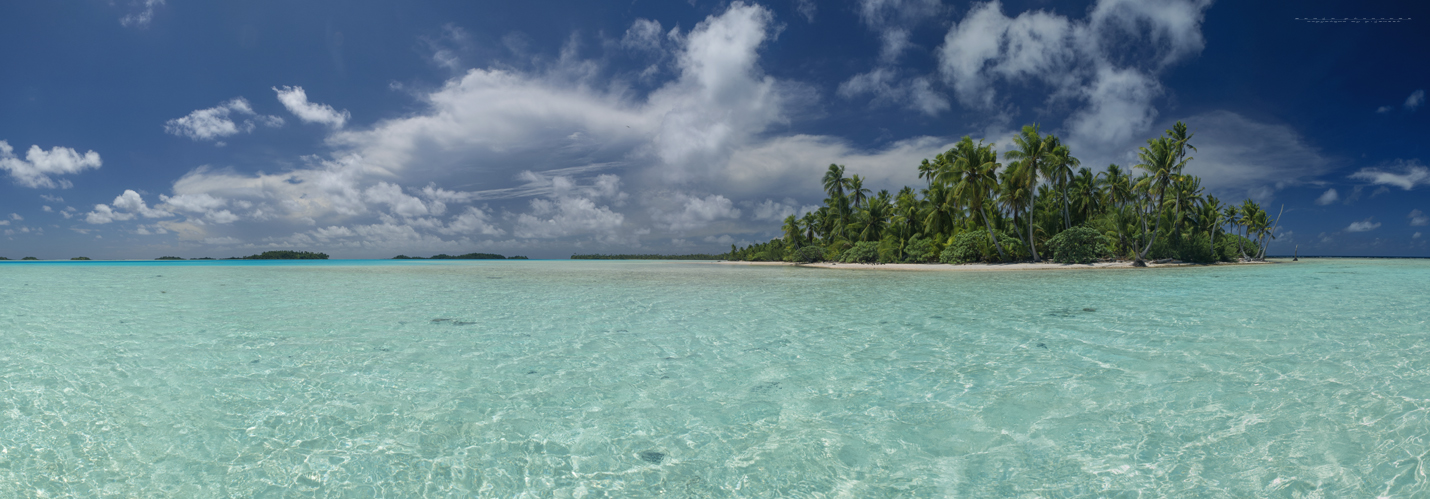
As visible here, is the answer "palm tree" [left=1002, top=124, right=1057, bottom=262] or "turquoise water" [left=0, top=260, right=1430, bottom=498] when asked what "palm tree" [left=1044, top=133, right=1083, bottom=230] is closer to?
"palm tree" [left=1002, top=124, right=1057, bottom=262]

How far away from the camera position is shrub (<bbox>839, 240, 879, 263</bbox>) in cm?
4916

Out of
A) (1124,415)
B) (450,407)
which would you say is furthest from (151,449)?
(1124,415)

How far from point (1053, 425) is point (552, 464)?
3776mm

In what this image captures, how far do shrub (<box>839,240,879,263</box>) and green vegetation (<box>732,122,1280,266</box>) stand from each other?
11cm

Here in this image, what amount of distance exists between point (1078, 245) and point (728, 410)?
41.8 metres

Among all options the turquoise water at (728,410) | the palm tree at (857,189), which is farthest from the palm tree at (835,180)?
the turquoise water at (728,410)

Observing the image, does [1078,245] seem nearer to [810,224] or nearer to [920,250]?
[920,250]

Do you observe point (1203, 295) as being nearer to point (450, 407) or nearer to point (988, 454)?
point (988, 454)

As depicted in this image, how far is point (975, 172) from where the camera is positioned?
1476 inches

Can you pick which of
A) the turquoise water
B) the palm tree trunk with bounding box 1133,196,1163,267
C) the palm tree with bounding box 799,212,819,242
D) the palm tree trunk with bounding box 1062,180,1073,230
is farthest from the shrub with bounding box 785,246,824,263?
the turquoise water

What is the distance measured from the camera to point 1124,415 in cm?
434

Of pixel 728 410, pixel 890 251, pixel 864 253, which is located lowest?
pixel 728 410

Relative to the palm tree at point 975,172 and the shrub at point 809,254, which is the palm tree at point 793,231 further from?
the palm tree at point 975,172

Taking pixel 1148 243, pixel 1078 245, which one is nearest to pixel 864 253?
pixel 1078 245
